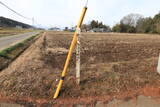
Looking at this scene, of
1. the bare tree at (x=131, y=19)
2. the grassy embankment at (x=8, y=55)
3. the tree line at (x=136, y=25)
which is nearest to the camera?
the grassy embankment at (x=8, y=55)

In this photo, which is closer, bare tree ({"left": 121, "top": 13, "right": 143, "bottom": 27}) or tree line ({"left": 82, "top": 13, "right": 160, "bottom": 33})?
tree line ({"left": 82, "top": 13, "right": 160, "bottom": 33})

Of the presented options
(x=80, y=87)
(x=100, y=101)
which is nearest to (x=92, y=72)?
(x=80, y=87)

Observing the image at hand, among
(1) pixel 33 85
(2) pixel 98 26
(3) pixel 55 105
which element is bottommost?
(3) pixel 55 105

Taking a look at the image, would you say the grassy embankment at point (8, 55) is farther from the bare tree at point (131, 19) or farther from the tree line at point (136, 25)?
the bare tree at point (131, 19)

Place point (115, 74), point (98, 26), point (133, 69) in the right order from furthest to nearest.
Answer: point (98, 26) < point (133, 69) < point (115, 74)

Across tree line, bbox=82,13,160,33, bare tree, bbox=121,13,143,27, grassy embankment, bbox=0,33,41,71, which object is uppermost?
bare tree, bbox=121,13,143,27

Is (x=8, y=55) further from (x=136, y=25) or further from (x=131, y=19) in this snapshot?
(x=131, y=19)

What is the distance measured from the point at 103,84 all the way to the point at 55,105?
1.30m

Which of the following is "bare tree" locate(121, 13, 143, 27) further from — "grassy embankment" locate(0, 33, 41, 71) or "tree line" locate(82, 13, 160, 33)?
"grassy embankment" locate(0, 33, 41, 71)

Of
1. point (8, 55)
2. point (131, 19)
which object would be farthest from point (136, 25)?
point (8, 55)

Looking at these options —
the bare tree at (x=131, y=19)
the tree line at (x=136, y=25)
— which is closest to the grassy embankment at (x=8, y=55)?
the tree line at (x=136, y=25)

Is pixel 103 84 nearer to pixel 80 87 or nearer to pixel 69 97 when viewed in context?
pixel 80 87

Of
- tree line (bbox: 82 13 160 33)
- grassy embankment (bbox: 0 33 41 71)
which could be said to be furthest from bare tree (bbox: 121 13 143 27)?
grassy embankment (bbox: 0 33 41 71)

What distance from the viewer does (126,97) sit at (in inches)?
114
